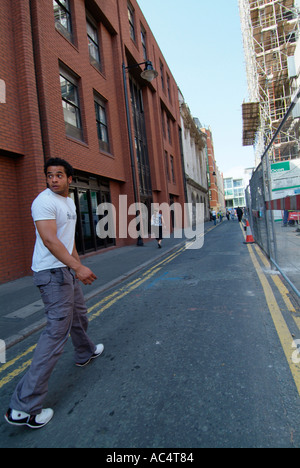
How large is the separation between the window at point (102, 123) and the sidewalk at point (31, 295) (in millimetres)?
5954

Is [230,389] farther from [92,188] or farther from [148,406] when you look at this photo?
[92,188]

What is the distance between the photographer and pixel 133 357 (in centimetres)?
297

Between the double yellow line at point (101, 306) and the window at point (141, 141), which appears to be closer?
the double yellow line at point (101, 306)

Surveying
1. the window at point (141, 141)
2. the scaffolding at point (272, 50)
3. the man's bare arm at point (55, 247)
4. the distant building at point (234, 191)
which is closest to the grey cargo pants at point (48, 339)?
the man's bare arm at point (55, 247)

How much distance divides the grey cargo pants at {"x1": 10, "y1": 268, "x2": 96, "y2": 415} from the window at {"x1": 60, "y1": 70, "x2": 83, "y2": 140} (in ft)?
30.2

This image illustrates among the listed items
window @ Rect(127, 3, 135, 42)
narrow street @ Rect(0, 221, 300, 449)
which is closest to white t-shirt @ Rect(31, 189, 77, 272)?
narrow street @ Rect(0, 221, 300, 449)

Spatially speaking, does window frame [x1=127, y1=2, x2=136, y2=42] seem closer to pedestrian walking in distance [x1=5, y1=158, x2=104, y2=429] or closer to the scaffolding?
the scaffolding

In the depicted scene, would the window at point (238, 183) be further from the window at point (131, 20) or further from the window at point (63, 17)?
the window at point (63, 17)

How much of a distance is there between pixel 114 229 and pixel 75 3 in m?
9.41

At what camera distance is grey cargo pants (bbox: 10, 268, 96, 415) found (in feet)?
6.63

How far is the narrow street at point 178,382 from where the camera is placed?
1.88 metres

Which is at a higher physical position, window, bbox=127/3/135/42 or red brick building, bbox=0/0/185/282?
window, bbox=127/3/135/42

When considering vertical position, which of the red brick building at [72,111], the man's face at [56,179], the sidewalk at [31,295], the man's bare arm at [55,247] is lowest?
the sidewalk at [31,295]

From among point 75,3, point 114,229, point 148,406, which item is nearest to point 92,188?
point 114,229
